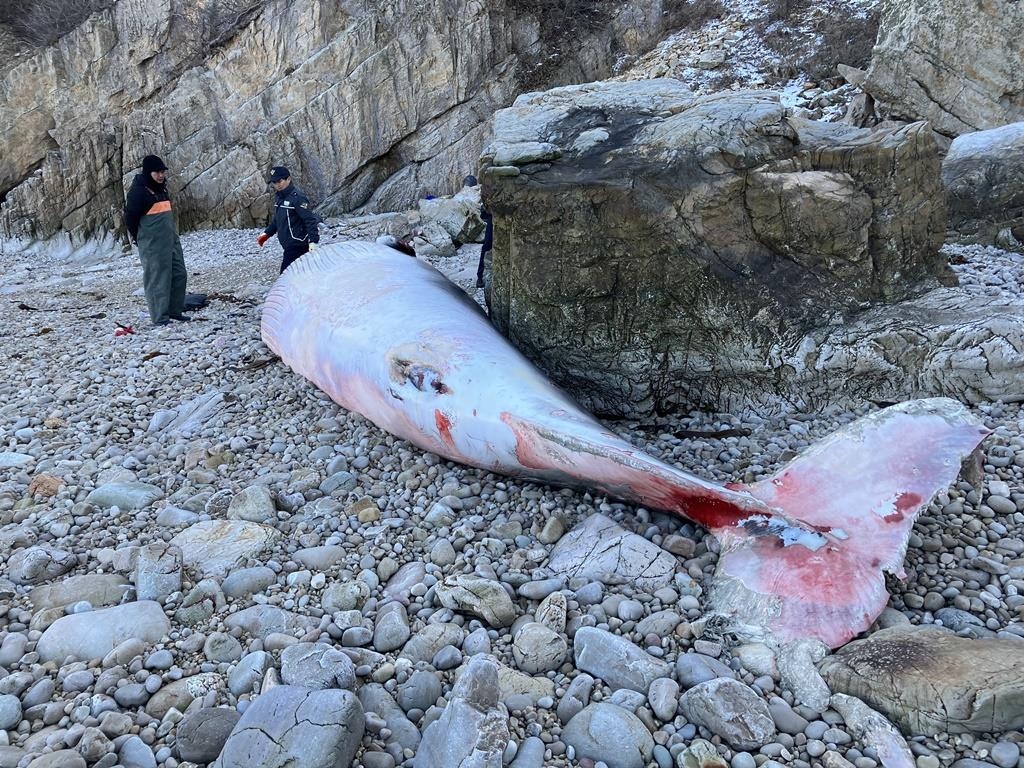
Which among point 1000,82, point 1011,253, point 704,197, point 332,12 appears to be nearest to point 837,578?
point 704,197

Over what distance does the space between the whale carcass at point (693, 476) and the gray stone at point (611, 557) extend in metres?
0.20

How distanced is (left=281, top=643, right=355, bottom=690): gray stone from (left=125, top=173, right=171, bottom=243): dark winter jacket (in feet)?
18.4

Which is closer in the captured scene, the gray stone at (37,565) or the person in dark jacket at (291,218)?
the gray stone at (37,565)

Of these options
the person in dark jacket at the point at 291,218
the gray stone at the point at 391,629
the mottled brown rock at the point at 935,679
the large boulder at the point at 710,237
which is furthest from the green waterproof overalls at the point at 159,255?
the mottled brown rock at the point at 935,679

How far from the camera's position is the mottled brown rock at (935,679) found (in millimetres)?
1815

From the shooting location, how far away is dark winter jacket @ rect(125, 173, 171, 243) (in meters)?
6.41

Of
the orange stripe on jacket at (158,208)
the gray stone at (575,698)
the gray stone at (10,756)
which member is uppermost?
the orange stripe on jacket at (158,208)

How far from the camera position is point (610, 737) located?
191cm

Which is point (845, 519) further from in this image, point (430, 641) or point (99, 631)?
point (99, 631)

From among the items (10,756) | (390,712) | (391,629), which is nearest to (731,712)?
(390,712)

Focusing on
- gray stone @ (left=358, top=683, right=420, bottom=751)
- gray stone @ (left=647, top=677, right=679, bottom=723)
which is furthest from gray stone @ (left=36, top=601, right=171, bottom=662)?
gray stone @ (left=647, top=677, right=679, bottom=723)

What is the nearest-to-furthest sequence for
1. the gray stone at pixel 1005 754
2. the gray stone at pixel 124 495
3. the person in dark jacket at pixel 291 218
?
the gray stone at pixel 1005 754 → the gray stone at pixel 124 495 → the person in dark jacket at pixel 291 218

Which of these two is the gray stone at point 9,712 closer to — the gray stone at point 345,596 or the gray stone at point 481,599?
the gray stone at point 345,596

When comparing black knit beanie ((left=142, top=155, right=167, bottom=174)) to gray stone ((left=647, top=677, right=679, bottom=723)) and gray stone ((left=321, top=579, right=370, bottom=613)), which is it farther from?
gray stone ((left=647, top=677, right=679, bottom=723))
